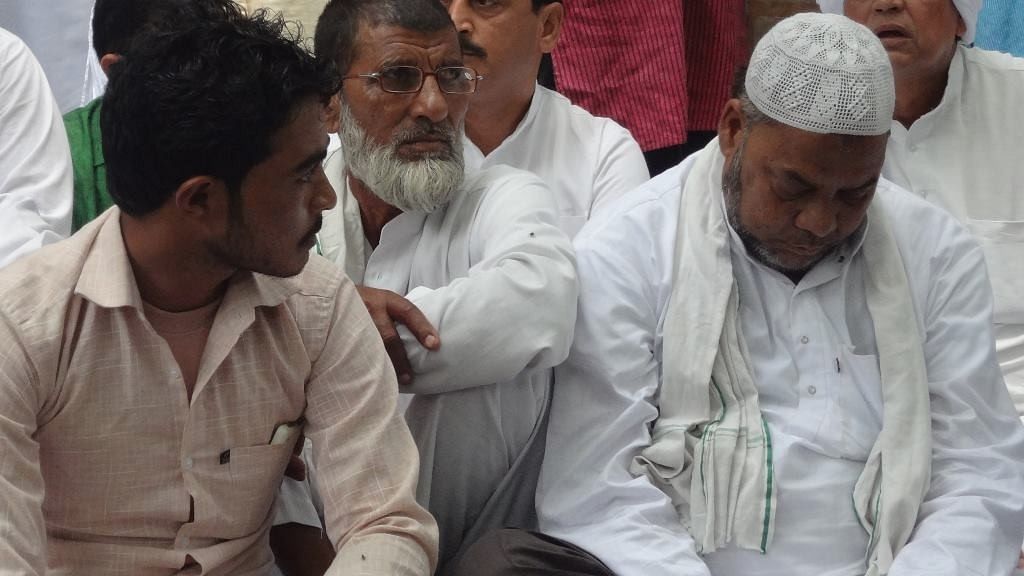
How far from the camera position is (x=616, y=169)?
416cm

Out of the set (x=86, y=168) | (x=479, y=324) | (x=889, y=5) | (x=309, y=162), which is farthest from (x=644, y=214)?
(x=86, y=168)

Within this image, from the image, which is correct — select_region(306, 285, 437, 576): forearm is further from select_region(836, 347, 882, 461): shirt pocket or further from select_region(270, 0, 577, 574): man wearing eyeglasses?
select_region(836, 347, 882, 461): shirt pocket

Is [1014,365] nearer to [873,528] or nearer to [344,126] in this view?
[873,528]

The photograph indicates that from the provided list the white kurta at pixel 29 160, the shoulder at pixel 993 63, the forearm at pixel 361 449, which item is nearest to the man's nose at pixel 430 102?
the forearm at pixel 361 449

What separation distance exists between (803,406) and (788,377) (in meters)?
0.07

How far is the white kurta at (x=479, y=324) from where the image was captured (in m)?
3.02

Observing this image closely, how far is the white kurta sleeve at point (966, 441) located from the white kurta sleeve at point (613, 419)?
1.67ft

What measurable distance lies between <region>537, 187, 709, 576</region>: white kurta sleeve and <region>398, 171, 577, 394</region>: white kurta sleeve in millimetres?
72

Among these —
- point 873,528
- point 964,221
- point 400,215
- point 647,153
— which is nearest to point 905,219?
point 873,528

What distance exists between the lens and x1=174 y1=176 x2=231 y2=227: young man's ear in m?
2.43

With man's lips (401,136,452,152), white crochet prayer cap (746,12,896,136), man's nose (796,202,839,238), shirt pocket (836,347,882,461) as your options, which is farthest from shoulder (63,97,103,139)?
shirt pocket (836,347,882,461)

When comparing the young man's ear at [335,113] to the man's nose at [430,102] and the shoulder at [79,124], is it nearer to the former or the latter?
the man's nose at [430,102]

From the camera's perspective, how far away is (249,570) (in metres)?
2.68

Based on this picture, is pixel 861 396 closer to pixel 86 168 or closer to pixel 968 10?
pixel 968 10
